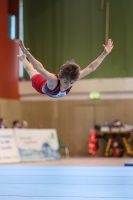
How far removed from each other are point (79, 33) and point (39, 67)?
919cm

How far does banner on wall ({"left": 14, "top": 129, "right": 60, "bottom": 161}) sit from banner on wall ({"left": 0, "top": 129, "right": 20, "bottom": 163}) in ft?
0.54

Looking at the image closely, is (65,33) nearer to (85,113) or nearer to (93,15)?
(93,15)

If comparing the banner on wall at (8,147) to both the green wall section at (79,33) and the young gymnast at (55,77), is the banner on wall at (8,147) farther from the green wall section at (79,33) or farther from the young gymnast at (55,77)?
the young gymnast at (55,77)

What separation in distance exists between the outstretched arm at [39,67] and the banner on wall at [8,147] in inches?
240

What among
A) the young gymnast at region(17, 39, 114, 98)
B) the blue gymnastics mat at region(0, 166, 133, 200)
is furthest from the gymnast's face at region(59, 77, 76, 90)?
the blue gymnastics mat at region(0, 166, 133, 200)

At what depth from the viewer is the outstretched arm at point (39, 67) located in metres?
5.31

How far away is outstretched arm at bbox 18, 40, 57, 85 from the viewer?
5312 millimetres

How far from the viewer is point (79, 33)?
47.0ft

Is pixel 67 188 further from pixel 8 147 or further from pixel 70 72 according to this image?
pixel 8 147

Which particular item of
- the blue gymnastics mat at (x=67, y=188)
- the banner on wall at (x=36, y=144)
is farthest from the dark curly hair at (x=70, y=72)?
the banner on wall at (x=36, y=144)

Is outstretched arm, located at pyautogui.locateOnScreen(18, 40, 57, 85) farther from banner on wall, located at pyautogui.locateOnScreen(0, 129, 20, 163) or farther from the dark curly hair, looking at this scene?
banner on wall, located at pyautogui.locateOnScreen(0, 129, 20, 163)

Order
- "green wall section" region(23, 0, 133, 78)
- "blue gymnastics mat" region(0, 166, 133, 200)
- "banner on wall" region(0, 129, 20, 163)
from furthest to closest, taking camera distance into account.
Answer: "green wall section" region(23, 0, 133, 78), "banner on wall" region(0, 129, 20, 163), "blue gymnastics mat" region(0, 166, 133, 200)

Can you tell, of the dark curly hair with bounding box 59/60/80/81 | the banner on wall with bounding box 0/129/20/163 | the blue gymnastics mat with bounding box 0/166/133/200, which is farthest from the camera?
the banner on wall with bounding box 0/129/20/163

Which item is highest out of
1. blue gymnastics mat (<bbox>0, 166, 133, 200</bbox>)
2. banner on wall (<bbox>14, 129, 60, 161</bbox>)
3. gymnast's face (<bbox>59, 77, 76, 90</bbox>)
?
gymnast's face (<bbox>59, 77, 76, 90</bbox>)
